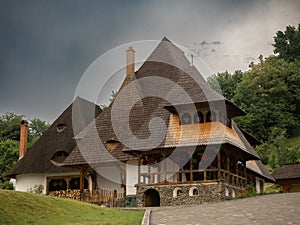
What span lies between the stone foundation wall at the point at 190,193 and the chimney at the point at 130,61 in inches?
342

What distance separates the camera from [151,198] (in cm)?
2789

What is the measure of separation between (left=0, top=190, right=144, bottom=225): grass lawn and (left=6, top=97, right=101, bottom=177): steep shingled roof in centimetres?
1333

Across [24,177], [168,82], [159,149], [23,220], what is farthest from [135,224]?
[24,177]

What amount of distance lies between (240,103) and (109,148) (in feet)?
111

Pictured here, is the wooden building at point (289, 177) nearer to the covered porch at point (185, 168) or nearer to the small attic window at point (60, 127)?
the covered porch at point (185, 168)

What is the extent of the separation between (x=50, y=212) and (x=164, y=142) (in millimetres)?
9784

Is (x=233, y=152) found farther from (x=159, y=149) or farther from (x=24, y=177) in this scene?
(x=24, y=177)

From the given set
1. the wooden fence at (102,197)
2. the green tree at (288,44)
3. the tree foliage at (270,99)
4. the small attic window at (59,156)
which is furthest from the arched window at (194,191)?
the green tree at (288,44)

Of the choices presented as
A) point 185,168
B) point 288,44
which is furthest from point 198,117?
point 288,44

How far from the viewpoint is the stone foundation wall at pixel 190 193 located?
2553 centimetres

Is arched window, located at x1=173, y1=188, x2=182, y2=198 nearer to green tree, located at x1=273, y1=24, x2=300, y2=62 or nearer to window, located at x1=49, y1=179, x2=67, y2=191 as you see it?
window, located at x1=49, y1=179, x2=67, y2=191

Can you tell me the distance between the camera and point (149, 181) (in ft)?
89.7

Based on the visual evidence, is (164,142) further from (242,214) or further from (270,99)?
(270,99)

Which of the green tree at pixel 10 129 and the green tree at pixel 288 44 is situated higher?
the green tree at pixel 288 44
